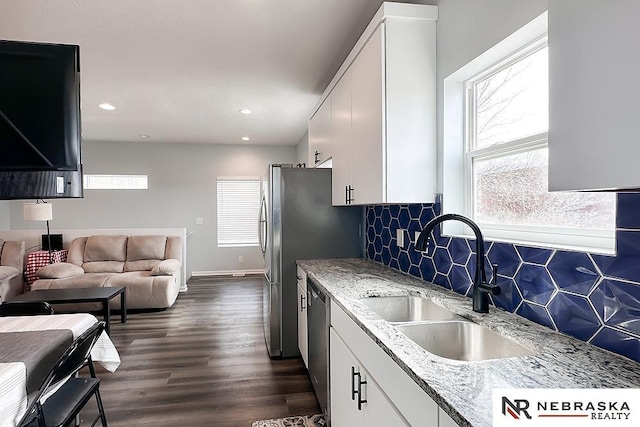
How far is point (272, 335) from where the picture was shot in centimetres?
325

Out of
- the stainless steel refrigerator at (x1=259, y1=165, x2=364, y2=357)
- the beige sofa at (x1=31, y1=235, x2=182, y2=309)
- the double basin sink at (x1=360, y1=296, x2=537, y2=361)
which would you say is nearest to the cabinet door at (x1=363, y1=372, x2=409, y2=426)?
the double basin sink at (x1=360, y1=296, x2=537, y2=361)

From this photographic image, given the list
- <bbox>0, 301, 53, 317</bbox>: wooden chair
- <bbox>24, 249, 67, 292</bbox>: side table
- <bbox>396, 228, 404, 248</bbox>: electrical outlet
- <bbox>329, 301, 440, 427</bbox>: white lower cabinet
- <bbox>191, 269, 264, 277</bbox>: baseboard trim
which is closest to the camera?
<bbox>329, 301, 440, 427</bbox>: white lower cabinet

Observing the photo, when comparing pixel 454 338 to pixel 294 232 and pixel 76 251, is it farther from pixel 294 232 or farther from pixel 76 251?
pixel 76 251

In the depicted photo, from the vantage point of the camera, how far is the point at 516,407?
805mm

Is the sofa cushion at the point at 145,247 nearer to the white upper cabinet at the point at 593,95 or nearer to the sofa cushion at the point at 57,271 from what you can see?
the sofa cushion at the point at 57,271

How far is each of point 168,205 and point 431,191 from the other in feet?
20.1

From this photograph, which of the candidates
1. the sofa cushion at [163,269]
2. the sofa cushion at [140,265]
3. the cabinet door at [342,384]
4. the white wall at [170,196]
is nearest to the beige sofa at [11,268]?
the sofa cushion at [140,265]

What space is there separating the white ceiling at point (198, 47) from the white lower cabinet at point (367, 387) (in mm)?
1900

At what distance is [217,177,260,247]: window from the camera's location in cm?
725

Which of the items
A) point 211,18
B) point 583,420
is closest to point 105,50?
point 211,18

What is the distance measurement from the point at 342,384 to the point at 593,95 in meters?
1.57

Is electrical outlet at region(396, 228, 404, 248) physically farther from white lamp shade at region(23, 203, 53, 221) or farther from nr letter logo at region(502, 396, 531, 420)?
white lamp shade at region(23, 203, 53, 221)

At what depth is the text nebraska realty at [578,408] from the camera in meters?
0.79

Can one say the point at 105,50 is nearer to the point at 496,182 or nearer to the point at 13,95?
the point at 13,95
